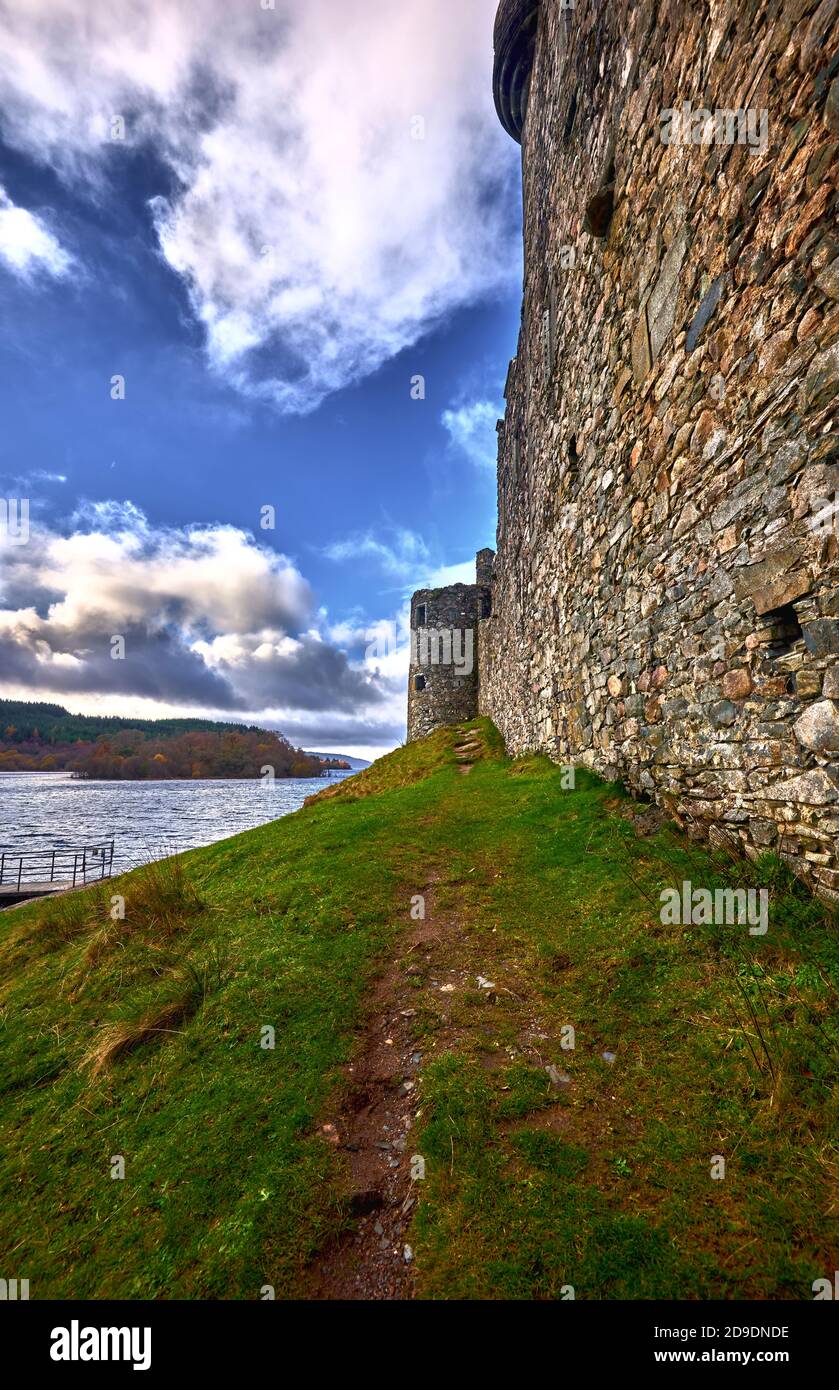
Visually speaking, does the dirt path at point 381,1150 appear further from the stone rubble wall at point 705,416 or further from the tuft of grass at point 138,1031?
the stone rubble wall at point 705,416

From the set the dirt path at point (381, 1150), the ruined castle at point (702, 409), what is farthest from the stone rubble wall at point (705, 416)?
the dirt path at point (381, 1150)

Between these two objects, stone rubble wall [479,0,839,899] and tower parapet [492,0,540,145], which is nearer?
stone rubble wall [479,0,839,899]

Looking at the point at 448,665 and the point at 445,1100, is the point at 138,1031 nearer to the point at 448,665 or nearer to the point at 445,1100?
the point at 445,1100

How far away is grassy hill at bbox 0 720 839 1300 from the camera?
6.75 feet

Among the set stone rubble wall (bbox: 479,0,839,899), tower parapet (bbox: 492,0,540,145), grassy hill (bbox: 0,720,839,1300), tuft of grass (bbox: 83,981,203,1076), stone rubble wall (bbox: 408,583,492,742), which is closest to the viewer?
→ grassy hill (bbox: 0,720,839,1300)

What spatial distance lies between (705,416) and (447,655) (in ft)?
78.2

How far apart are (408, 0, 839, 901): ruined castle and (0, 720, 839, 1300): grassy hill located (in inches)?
40.1

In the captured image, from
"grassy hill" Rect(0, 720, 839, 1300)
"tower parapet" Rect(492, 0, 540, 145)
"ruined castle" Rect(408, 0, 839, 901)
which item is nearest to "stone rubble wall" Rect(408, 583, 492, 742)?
"tower parapet" Rect(492, 0, 540, 145)

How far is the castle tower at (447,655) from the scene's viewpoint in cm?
2775

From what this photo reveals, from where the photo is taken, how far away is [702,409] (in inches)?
182

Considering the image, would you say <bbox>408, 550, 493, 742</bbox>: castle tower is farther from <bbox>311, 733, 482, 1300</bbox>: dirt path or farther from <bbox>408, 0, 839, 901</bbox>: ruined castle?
<bbox>311, 733, 482, 1300</bbox>: dirt path

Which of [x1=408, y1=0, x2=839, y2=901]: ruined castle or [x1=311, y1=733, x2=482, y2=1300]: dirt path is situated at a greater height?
[x1=408, y1=0, x2=839, y2=901]: ruined castle

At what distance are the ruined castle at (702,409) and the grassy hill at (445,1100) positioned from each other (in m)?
1.02

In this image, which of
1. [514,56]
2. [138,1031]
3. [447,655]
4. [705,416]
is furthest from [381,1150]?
[447,655]
